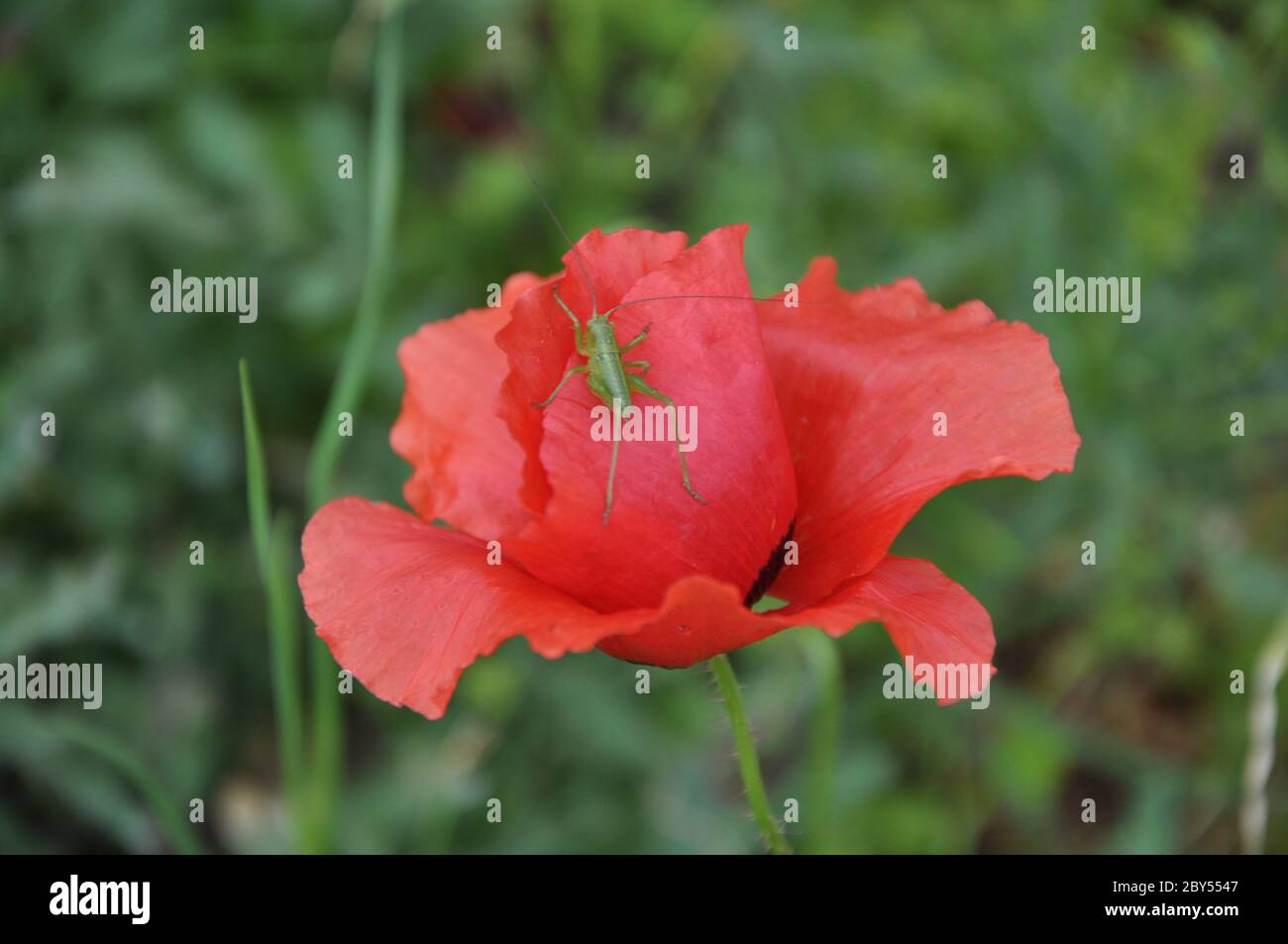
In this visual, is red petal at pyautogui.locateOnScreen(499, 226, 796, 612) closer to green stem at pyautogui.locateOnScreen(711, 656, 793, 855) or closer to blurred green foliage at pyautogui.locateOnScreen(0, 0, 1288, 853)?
green stem at pyautogui.locateOnScreen(711, 656, 793, 855)

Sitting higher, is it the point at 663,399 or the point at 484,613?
the point at 663,399

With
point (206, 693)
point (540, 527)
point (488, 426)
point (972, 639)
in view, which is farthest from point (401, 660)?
point (206, 693)

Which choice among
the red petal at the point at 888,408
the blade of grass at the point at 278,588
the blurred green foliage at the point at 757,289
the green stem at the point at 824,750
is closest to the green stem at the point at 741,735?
the red petal at the point at 888,408

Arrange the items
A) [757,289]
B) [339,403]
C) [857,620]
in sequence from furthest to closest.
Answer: [757,289] → [339,403] → [857,620]

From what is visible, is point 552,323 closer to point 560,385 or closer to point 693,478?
point 560,385

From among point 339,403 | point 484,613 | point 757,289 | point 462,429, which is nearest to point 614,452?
point 484,613

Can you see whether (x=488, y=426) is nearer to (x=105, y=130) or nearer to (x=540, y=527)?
(x=540, y=527)
